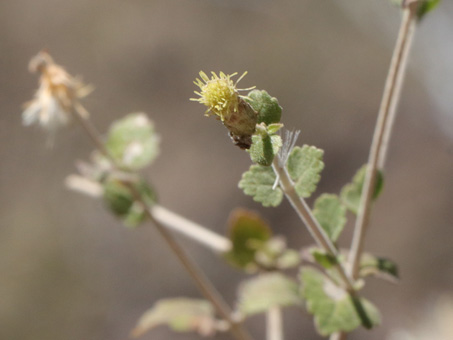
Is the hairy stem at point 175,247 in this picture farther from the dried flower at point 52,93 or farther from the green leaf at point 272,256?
the green leaf at point 272,256

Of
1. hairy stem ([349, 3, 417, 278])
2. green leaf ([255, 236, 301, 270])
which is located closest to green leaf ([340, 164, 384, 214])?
hairy stem ([349, 3, 417, 278])

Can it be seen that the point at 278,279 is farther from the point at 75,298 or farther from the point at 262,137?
the point at 75,298

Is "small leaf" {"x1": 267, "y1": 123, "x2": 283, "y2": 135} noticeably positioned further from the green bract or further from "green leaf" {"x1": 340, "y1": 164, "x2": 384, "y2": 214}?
"green leaf" {"x1": 340, "y1": 164, "x2": 384, "y2": 214}

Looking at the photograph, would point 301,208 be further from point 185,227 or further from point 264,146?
point 185,227

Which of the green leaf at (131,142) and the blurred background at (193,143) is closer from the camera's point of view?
the green leaf at (131,142)

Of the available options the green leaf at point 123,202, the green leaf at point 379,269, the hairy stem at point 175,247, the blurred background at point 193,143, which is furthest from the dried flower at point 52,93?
the blurred background at point 193,143

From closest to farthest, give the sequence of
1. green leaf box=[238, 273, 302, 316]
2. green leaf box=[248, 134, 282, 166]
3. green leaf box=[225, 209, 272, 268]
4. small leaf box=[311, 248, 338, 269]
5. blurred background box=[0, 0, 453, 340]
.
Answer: green leaf box=[248, 134, 282, 166] < small leaf box=[311, 248, 338, 269] < green leaf box=[238, 273, 302, 316] < green leaf box=[225, 209, 272, 268] < blurred background box=[0, 0, 453, 340]

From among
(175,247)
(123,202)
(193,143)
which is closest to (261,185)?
(175,247)
